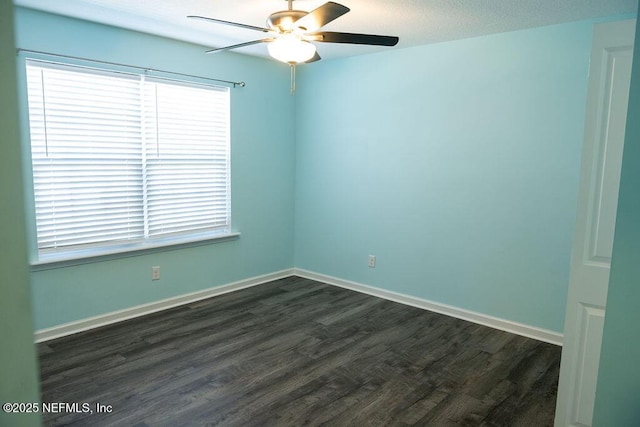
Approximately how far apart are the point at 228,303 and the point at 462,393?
2.36 m

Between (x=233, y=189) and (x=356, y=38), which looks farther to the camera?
(x=233, y=189)

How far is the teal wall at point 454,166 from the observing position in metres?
3.37

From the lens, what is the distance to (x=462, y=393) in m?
2.71

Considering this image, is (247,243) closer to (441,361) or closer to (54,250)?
(54,250)

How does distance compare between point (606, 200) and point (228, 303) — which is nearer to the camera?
point (606, 200)

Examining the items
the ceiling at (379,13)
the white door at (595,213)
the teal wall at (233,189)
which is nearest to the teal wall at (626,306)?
the white door at (595,213)

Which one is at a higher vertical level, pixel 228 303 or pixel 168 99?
pixel 168 99

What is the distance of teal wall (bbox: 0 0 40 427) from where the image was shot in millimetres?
795

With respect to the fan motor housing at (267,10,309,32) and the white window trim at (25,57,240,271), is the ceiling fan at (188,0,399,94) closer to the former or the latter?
the fan motor housing at (267,10,309,32)

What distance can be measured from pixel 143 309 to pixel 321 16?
2.93 metres

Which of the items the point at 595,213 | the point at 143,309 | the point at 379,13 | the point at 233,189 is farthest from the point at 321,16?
the point at 143,309

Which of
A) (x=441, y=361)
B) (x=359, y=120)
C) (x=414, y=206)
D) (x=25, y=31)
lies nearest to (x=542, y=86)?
(x=414, y=206)

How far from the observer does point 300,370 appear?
117 inches

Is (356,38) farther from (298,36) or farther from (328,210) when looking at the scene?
(328,210)
